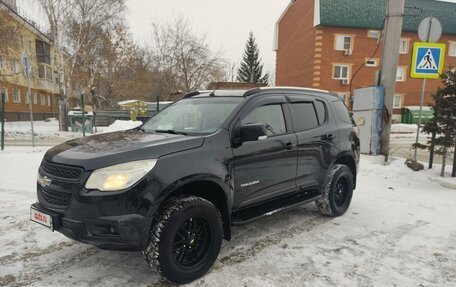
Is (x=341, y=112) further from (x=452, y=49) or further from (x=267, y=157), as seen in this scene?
(x=452, y=49)

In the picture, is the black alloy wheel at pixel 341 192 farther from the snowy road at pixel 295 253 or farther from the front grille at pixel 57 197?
the front grille at pixel 57 197

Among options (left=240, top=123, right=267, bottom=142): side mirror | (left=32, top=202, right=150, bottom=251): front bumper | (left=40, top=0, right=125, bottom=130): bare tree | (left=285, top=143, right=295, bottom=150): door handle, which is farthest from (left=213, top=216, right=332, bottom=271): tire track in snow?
(left=40, top=0, right=125, bottom=130): bare tree

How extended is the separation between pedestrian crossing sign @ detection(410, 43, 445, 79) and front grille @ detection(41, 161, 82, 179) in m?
7.31

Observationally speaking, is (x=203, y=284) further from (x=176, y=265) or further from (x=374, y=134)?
(x=374, y=134)

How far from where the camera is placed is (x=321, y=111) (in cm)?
496

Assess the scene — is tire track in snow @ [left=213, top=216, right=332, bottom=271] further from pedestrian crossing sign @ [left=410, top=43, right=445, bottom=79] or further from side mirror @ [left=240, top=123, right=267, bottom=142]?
pedestrian crossing sign @ [left=410, top=43, right=445, bottom=79]

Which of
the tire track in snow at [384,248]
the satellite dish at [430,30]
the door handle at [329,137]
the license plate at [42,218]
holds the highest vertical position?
the satellite dish at [430,30]

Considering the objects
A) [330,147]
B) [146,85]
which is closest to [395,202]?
[330,147]

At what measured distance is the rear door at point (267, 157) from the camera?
3640 millimetres

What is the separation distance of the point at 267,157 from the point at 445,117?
510cm

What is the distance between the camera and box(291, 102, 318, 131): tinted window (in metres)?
4.44

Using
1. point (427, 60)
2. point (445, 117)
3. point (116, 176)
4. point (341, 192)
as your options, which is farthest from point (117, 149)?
point (427, 60)

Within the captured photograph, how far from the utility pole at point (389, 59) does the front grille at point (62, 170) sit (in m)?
7.86

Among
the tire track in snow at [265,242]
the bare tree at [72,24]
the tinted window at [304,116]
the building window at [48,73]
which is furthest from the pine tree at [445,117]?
the building window at [48,73]
